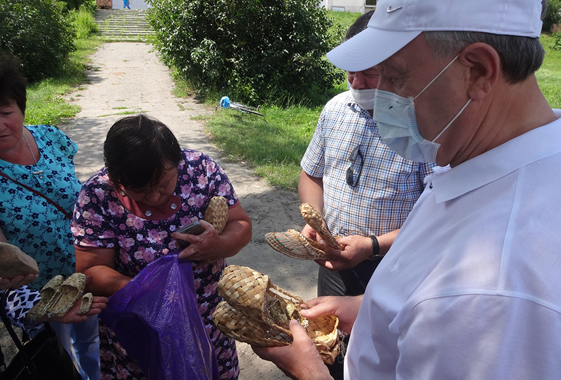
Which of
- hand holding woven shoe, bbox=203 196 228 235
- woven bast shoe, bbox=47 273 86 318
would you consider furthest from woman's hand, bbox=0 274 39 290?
hand holding woven shoe, bbox=203 196 228 235

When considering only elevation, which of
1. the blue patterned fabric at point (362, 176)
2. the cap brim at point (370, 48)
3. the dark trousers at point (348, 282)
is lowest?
the dark trousers at point (348, 282)

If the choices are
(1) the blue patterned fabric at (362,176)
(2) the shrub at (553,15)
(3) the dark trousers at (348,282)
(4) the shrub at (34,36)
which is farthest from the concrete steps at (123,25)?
(2) the shrub at (553,15)

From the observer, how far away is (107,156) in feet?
5.70

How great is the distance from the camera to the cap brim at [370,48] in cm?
94

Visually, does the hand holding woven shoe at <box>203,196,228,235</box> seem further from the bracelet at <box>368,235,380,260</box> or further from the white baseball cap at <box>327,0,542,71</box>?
the white baseball cap at <box>327,0,542,71</box>

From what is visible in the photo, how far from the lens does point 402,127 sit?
110cm

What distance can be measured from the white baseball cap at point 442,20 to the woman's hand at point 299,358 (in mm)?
965

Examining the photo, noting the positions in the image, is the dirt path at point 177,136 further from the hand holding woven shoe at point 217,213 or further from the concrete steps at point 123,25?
the concrete steps at point 123,25

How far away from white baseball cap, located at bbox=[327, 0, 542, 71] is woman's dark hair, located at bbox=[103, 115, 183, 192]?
1042 millimetres

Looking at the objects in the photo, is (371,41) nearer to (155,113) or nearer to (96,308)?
(96,308)

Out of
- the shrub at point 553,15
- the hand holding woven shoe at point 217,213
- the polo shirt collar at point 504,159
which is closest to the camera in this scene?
the polo shirt collar at point 504,159

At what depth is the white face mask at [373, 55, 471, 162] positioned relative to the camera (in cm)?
103

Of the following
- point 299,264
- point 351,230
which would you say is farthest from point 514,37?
point 299,264

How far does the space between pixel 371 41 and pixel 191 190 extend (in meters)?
1.21
